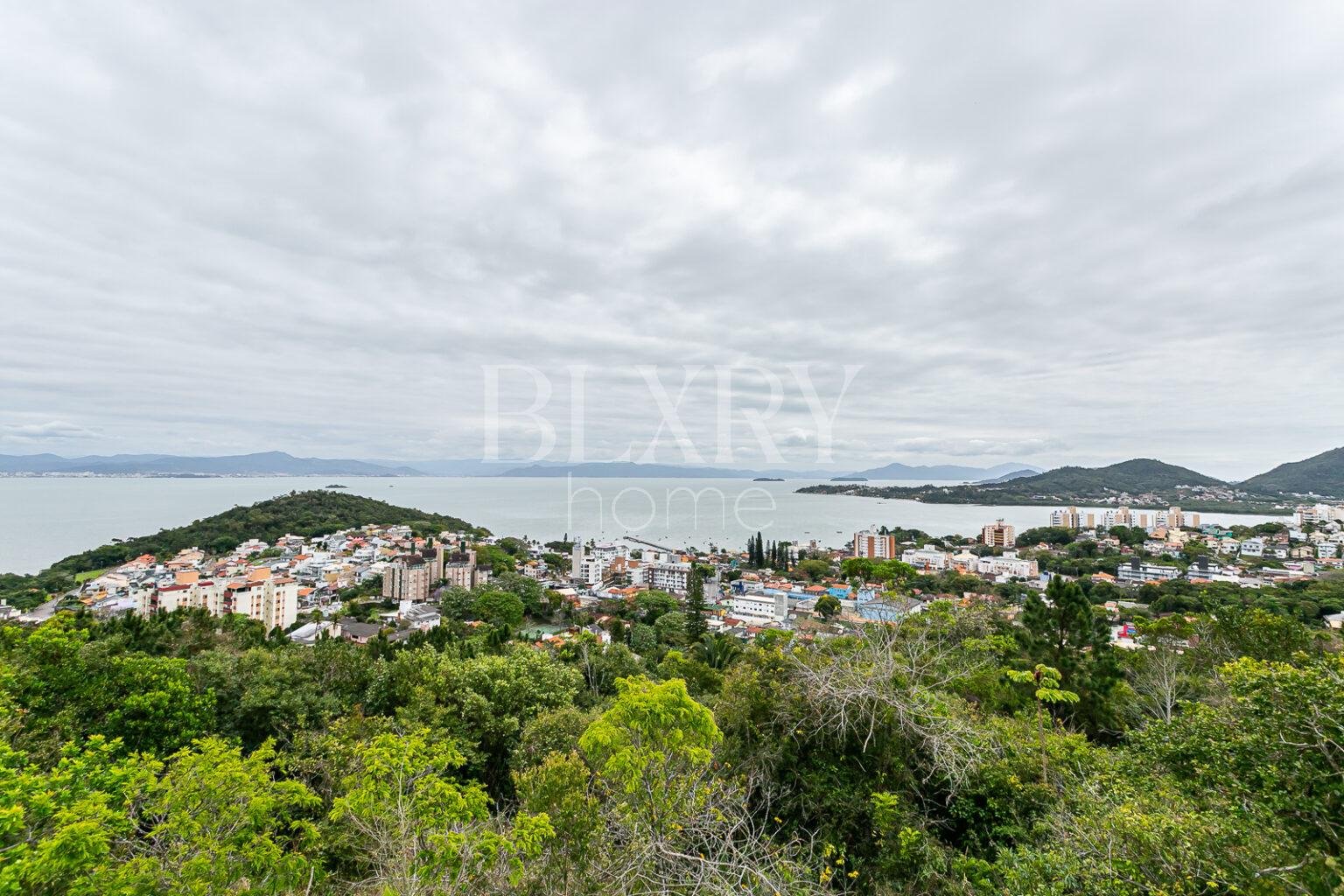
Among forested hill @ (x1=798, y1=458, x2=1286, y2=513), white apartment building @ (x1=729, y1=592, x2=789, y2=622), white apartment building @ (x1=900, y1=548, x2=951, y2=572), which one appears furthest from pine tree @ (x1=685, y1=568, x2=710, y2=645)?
forested hill @ (x1=798, y1=458, x2=1286, y2=513)

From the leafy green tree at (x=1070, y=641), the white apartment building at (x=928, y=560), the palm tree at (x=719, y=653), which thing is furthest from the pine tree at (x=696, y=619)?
the white apartment building at (x=928, y=560)

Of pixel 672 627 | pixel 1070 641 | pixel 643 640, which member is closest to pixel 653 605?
pixel 672 627

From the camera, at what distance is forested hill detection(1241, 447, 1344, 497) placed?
7588 cm

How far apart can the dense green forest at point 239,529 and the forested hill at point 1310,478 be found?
116 m

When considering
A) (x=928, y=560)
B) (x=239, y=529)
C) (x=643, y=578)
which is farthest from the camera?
(x=239, y=529)

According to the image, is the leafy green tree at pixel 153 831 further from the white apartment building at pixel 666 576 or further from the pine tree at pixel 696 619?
the white apartment building at pixel 666 576

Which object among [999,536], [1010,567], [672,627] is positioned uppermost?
[999,536]

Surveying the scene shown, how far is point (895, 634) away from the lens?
590 centimetres

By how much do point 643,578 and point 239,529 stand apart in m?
35.6

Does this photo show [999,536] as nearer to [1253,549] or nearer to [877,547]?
[877,547]

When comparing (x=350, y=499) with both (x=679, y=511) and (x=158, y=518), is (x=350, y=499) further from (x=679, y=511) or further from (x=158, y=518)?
(x=679, y=511)

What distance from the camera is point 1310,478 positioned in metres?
81.7

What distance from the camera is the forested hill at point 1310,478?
249 ft

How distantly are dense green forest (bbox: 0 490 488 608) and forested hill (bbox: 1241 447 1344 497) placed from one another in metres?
116
